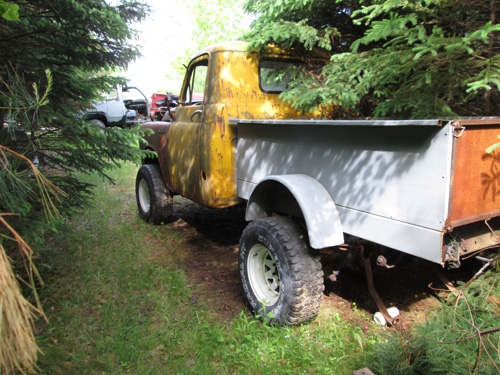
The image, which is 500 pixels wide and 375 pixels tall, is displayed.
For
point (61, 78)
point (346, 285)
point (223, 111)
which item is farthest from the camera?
point (223, 111)

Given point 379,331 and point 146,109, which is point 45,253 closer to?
point 379,331

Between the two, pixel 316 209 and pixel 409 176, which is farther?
pixel 316 209

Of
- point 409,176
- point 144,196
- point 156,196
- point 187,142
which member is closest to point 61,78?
point 187,142

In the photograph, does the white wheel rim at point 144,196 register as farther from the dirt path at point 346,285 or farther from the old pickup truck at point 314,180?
the old pickup truck at point 314,180

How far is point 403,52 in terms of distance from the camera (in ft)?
9.73

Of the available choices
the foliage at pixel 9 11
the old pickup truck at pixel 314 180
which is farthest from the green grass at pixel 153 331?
the foliage at pixel 9 11

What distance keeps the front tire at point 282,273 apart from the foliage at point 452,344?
601 mm

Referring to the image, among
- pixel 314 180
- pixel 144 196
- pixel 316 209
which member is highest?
→ pixel 314 180

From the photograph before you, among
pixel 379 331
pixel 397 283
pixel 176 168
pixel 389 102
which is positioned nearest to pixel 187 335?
pixel 379 331

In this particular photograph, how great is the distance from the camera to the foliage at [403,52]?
9.39 feet

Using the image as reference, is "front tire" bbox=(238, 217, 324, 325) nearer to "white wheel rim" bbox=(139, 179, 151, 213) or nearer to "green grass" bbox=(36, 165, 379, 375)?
"green grass" bbox=(36, 165, 379, 375)

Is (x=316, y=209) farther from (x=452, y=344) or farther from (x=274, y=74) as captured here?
(x=274, y=74)

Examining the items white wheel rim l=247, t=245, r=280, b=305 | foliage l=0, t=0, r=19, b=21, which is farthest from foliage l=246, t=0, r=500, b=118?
foliage l=0, t=0, r=19, b=21

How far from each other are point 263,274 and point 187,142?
198cm
